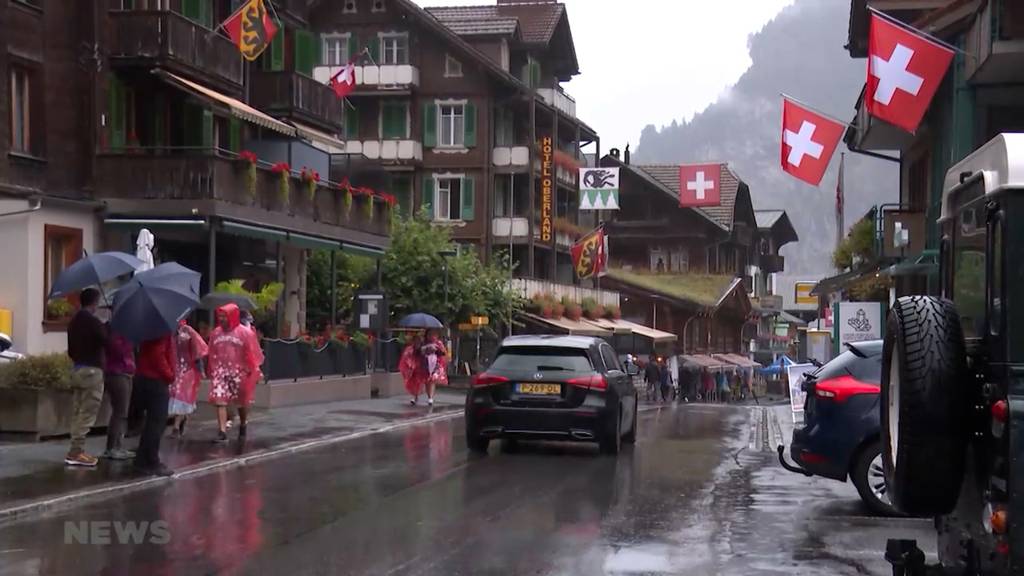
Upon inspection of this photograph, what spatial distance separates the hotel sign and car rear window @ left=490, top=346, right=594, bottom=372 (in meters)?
34.9

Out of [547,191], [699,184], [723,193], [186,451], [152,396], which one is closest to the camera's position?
[152,396]

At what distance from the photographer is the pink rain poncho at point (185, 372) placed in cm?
1741

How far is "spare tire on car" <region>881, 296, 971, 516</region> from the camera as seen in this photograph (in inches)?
254

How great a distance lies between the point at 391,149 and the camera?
51.3m

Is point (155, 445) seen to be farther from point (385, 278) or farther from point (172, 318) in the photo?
point (385, 278)

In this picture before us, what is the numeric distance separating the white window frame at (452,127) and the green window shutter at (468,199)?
4.21 ft

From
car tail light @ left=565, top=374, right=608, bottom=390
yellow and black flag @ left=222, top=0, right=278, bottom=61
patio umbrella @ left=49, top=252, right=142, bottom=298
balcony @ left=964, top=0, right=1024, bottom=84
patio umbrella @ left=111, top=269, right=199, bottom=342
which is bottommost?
car tail light @ left=565, top=374, right=608, bottom=390

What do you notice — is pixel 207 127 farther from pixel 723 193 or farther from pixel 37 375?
pixel 723 193

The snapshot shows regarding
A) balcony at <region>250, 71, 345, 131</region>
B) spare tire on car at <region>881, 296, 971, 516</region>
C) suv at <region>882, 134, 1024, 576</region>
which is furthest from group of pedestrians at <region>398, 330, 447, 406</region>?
spare tire on car at <region>881, 296, 971, 516</region>

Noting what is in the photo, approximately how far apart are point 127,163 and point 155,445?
12481 mm

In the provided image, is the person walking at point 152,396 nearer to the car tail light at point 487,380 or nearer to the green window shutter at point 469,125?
the car tail light at point 487,380

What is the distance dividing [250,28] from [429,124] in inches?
966

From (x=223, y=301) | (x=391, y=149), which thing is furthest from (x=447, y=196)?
(x=223, y=301)

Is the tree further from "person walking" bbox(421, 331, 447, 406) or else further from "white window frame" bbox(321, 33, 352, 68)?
"white window frame" bbox(321, 33, 352, 68)
